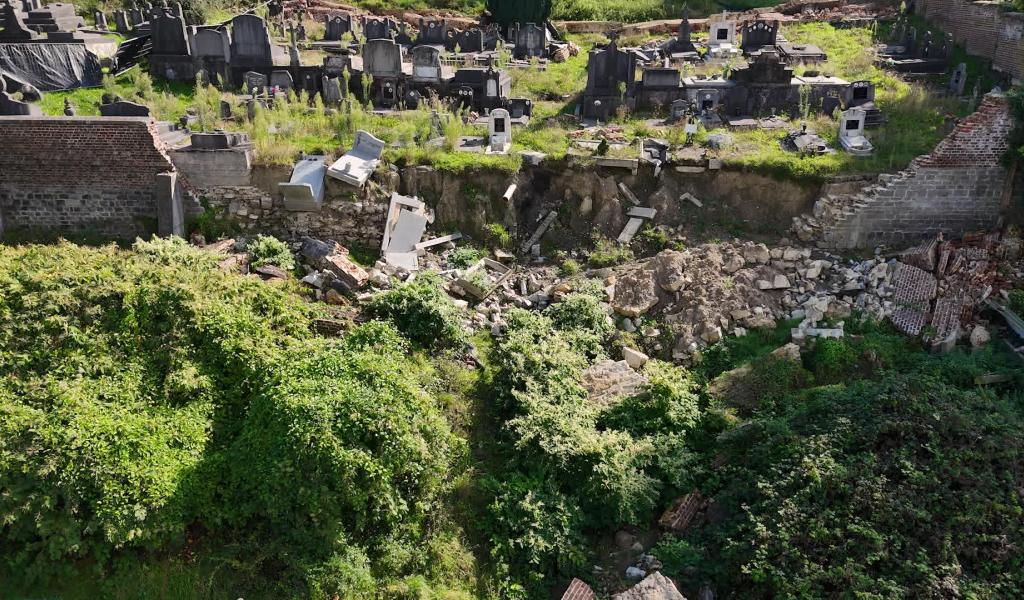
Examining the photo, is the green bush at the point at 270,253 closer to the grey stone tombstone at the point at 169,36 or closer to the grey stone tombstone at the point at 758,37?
the grey stone tombstone at the point at 169,36

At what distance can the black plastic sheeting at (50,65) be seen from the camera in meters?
20.9

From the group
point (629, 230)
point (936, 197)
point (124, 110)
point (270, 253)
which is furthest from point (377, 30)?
point (936, 197)

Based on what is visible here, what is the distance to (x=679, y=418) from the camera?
37.0ft

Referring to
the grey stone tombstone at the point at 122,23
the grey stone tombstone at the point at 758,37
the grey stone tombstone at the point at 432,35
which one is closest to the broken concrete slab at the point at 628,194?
the grey stone tombstone at the point at 758,37

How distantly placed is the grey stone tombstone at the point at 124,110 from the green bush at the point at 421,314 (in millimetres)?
6656

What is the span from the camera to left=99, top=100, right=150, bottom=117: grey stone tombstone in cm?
1516

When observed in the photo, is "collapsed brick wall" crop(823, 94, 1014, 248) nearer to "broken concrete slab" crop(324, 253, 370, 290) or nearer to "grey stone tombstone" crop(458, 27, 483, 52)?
"broken concrete slab" crop(324, 253, 370, 290)

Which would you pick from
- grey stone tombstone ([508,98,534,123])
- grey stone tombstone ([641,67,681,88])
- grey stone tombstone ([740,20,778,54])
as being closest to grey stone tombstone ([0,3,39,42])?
grey stone tombstone ([508,98,534,123])

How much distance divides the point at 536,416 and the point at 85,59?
17.9 meters

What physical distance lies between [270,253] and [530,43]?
13673 millimetres


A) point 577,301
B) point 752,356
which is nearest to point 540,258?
point 577,301

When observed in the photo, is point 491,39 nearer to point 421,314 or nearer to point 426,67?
point 426,67

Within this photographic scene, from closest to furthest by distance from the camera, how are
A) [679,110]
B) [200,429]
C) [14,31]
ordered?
[200,429]
[679,110]
[14,31]

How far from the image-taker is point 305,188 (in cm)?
1445
